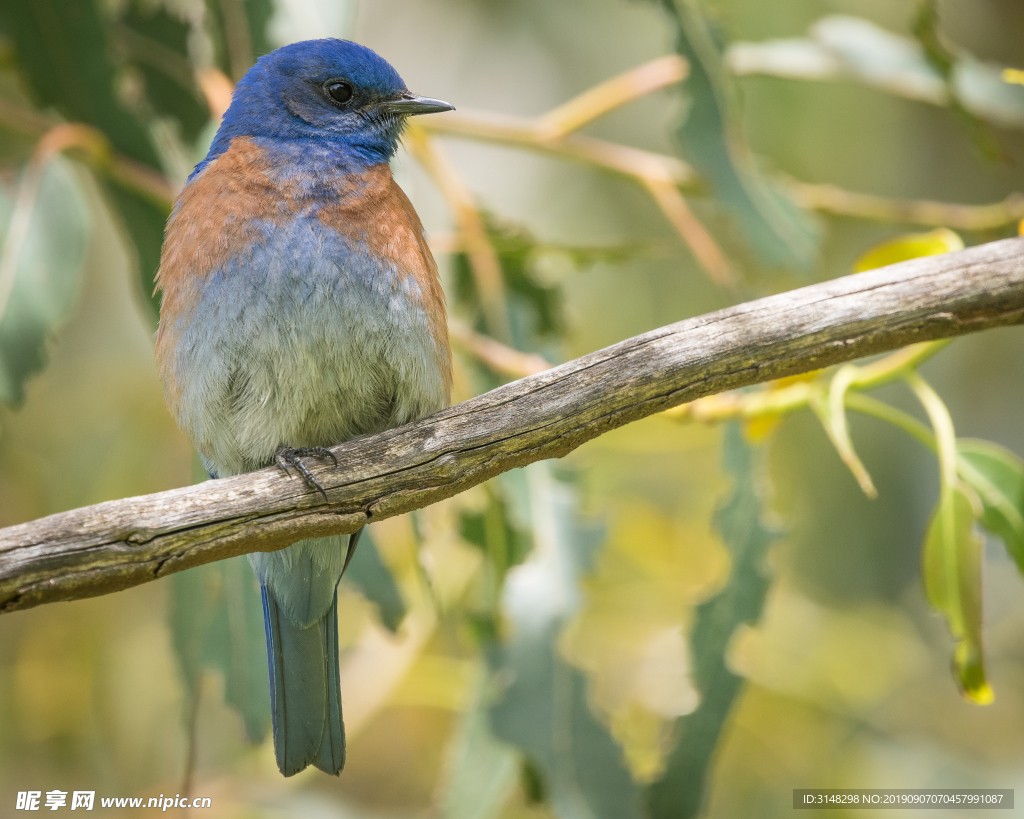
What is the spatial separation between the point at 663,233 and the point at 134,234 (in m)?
3.54

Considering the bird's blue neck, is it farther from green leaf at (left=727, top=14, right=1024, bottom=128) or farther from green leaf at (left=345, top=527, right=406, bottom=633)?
green leaf at (left=727, top=14, right=1024, bottom=128)

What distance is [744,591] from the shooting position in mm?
3254

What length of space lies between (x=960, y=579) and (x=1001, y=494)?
34 centimetres

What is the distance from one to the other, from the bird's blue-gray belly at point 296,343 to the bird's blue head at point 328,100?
0.56m

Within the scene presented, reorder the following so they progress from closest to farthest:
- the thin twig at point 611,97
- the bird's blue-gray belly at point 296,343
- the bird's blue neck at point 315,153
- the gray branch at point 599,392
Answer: the gray branch at point 599,392 < the bird's blue-gray belly at point 296,343 < the bird's blue neck at point 315,153 < the thin twig at point 611,97

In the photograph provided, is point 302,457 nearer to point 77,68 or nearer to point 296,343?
point 296,343

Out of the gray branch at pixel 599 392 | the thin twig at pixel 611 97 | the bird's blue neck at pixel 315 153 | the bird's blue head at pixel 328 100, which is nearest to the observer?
the gray branch at pixel 599 392

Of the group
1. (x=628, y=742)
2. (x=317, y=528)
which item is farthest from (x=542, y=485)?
(x=317, y=528)

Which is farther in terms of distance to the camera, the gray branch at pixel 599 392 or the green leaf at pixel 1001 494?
the green leaf at pixel 1001 494

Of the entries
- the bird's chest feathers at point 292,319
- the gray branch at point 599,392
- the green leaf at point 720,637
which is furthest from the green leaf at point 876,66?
the bird's chest feathers at point 292,319

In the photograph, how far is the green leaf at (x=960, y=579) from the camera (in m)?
2.51

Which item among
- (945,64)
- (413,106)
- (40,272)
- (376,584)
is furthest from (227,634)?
(945,64)

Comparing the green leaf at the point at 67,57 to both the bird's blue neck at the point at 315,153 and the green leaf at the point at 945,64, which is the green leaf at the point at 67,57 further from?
the green leaf at the point at 945,64

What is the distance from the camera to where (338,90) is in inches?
126
